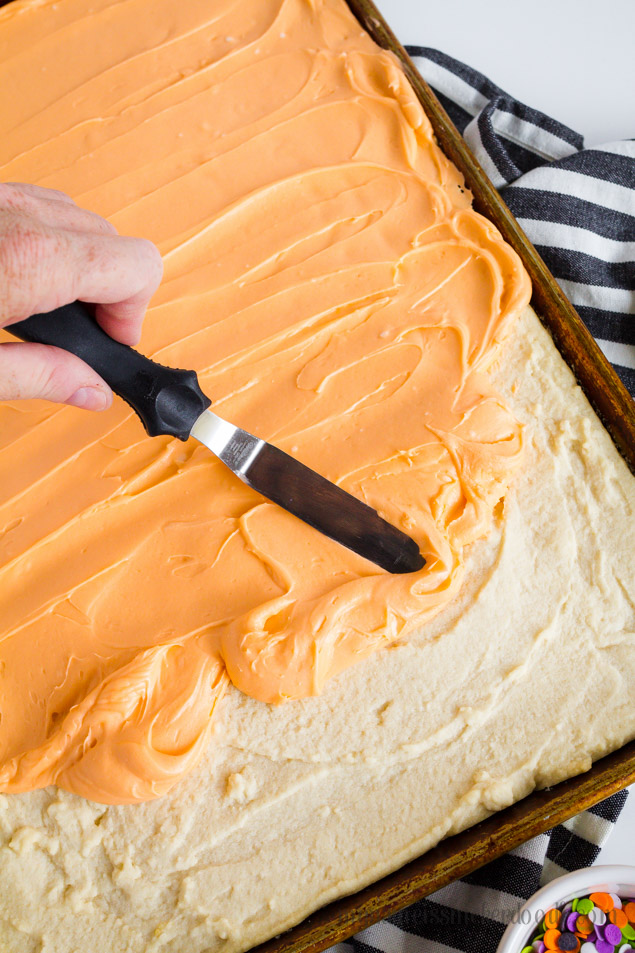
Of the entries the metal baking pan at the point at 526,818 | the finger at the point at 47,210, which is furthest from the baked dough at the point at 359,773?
the finger at the point at 47,210

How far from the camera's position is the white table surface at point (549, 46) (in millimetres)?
2162

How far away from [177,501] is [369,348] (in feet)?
1.63

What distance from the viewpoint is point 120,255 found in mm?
1081

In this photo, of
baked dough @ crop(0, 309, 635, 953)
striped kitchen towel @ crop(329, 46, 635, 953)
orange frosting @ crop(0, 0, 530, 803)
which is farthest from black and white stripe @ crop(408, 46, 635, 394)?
baked dough @ crop(0, 309, 635, 953)

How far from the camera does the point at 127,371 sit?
3.98ft

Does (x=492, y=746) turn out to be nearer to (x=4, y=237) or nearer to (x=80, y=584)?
(x=80, y=584)

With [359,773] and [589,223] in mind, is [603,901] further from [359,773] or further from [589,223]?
[589,223]

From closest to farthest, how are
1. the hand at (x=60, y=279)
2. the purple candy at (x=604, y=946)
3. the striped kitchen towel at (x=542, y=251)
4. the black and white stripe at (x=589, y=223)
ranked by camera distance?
the hand at (x=60, y=279) → the purple candy at (x=604, y=946) → the striped kitchen towel at (x=542, y=251) → the black and white stripe at (x=589, y=223)

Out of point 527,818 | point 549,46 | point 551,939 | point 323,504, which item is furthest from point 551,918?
point 549,46

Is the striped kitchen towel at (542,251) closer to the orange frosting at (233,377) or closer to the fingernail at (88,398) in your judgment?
the orange frosting at (233,377)

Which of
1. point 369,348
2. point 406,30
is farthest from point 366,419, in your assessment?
point 406,30

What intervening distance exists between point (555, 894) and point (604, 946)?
0.16 m

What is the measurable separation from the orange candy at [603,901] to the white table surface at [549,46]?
1.92 m

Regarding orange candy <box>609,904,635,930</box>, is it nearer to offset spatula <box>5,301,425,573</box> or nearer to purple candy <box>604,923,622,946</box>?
purple candy <box>604,923,622,946</box>
